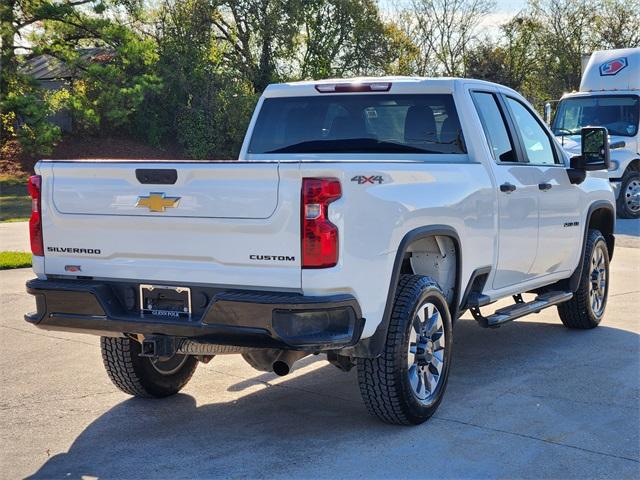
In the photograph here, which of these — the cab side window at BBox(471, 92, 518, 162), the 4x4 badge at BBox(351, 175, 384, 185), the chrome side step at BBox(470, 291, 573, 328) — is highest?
the cab side window at BBox(471, 92, 518, 162)

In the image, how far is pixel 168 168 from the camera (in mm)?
4906

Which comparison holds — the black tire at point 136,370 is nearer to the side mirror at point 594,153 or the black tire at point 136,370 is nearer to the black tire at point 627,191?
the side mirror at point 594,153

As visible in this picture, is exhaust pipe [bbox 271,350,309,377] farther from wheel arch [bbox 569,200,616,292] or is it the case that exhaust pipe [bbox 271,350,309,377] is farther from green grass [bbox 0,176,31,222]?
green grass [bbox 0,176,31,222]

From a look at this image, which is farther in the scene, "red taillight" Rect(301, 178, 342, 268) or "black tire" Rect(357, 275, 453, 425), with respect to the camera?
"black tire" Rect(357, 275, 453, 425)

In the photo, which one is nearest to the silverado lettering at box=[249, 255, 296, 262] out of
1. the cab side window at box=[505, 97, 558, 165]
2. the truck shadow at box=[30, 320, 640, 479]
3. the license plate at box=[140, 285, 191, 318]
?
the license plate at box=[140, 285, 191, 318]

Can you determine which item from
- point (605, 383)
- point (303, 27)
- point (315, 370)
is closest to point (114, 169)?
point (315, 370)

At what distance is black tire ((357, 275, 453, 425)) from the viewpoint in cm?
512

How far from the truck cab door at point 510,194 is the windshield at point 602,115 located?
434 inches

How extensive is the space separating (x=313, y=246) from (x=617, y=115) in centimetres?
1448

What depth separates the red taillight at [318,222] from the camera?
15.0 feet

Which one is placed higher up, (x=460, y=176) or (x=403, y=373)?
(x=460, y=176)

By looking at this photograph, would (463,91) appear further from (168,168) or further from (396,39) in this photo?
(396,39)

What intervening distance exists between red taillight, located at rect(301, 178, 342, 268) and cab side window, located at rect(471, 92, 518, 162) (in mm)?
2239

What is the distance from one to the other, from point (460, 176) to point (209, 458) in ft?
7.62
